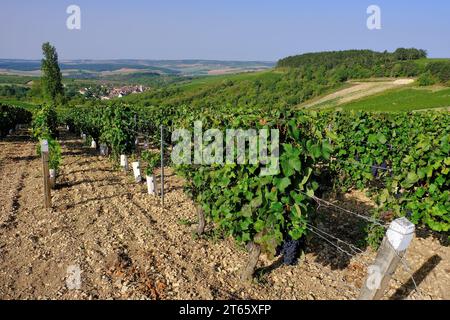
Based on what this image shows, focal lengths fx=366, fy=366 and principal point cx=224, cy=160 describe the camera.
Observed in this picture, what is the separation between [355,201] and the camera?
9.75 metres

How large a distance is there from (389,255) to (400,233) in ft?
1.08

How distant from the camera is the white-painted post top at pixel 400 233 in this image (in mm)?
3354

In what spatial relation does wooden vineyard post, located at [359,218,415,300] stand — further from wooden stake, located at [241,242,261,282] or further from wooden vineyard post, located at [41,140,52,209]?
wooden vineyard post, located at [41,140,52,209]

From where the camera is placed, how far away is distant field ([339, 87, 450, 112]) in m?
43.7

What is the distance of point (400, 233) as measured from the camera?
11.1ft

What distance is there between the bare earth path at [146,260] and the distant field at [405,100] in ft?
130

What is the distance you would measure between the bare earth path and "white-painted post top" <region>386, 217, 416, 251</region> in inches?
79.1

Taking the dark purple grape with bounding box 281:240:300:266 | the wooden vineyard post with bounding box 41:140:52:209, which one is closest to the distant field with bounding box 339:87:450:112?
the dark purple grape with bounding box 281:240:300:266

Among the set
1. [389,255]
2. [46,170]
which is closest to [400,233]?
Answer: [389,255]

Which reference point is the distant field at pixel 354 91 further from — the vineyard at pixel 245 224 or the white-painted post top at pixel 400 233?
the white-painted post top at pixel 400 233

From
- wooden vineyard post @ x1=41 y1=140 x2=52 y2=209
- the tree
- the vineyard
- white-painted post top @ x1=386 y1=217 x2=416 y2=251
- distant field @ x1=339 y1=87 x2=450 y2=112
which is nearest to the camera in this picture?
white-painted post top @ x1=386 y1=217 x2=416 y2=251

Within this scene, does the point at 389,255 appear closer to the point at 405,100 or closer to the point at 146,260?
the point at 146,260

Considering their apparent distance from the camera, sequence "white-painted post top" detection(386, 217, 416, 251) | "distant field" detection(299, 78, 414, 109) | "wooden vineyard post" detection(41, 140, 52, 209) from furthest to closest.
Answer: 1. "distant field" detection(299, 78, 414, 109)
2. "wooden vineyard post" detection(41, 140, 52, 209)
3. "white-painted post top" detection(386, 217, 416, 251)
